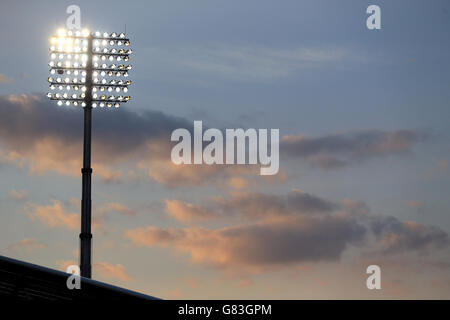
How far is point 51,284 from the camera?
2659 centimetres

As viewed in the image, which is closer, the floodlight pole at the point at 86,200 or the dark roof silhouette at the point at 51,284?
the dark roof silhouette at the point at 51,284

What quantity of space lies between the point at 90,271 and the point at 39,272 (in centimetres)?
1382

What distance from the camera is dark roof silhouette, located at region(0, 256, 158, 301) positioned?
25953mm

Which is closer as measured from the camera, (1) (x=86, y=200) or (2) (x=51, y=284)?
(2) (x=51, y=284)

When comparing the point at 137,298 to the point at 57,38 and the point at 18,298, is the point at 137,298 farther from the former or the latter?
the point at 57,38

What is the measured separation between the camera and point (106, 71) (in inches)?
1754

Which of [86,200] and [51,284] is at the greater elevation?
[86,200]

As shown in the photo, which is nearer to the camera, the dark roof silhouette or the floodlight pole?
the dark roof silhouette

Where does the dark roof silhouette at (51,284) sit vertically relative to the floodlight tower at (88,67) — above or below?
below

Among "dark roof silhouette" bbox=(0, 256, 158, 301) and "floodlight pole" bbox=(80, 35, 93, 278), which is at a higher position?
"floodlight pole" bbox=(80, 35, 93, 278)

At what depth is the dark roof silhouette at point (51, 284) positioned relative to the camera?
26.0m

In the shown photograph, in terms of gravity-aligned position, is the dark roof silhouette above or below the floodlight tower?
below
